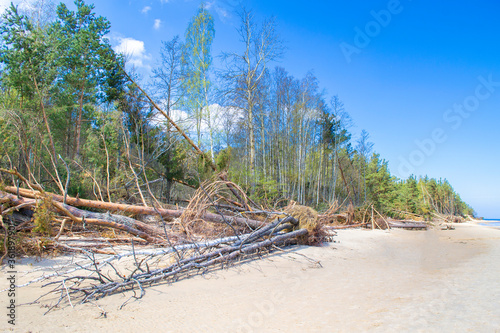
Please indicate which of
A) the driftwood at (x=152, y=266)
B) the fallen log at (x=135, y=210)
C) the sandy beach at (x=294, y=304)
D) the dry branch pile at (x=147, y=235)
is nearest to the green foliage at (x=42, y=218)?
the dry branch pile at (x=147, y=235)

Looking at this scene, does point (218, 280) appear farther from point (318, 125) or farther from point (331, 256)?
point (318, 125)

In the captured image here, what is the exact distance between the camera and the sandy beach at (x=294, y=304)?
2.18 metres

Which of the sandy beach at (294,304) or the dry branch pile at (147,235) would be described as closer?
the sandy beach at (294,304)

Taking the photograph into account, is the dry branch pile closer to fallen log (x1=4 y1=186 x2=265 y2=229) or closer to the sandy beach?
fallen log (x1=4 y1=186 x2=265 y2=229)

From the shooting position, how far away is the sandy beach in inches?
85.8

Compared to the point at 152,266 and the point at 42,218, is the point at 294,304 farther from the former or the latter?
the point at 42,218

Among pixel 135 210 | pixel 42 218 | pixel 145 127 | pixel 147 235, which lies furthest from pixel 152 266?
pixel 145 127

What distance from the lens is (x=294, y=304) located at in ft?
8.95

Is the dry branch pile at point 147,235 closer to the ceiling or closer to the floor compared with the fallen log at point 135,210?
closer to the floor

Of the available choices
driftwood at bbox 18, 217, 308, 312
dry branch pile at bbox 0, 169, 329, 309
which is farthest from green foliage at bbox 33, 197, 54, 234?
driftwood at bbox 18, 217, 308, 312

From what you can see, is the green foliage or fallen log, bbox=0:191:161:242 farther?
fallen log, bbox=0:191:161:242

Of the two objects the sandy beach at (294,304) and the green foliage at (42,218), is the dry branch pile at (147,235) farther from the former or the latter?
the sandy beach at (294,304)

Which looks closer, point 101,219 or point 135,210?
point 101,219

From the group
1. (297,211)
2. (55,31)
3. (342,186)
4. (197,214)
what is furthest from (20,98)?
(342,186)
